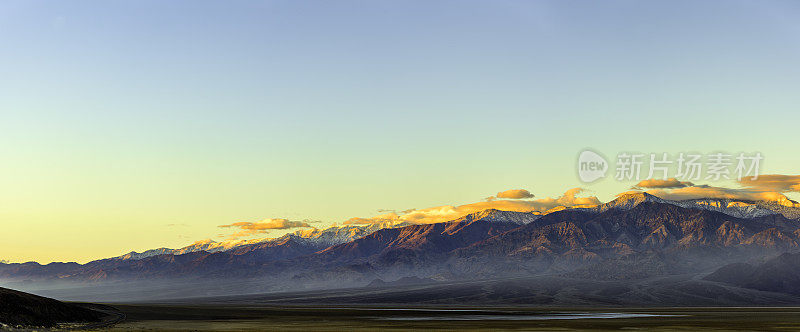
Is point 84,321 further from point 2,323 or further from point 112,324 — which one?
point 2,323

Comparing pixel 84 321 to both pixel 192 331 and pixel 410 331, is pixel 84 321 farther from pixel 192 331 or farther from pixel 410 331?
pixel 410 331

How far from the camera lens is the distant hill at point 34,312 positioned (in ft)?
347

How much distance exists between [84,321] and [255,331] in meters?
30.6

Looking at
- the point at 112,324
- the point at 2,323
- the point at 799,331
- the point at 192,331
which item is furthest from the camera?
the point at 112,324

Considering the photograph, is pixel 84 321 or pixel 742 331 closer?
pixel 742 331

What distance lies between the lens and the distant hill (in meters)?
106

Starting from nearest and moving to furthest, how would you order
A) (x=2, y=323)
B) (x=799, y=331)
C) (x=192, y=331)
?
(x=2, y=323), (x=192, y=331), (x=799, y=331)

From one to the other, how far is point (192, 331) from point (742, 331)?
266ft

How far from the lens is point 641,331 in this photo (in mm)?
113938

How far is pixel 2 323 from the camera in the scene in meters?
100

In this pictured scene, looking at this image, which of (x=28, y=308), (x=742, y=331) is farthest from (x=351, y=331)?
(x=742, y=331)

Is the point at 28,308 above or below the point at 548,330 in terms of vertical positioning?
above

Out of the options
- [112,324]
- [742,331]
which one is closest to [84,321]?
[112,324]

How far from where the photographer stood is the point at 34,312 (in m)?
112
